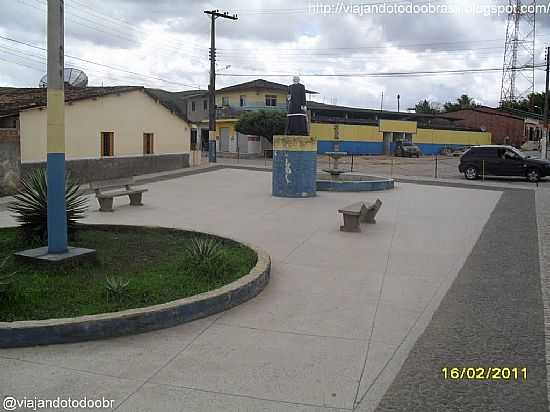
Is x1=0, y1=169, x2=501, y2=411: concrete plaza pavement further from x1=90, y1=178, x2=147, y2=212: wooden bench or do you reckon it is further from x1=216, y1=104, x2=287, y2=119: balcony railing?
x1=216, y1=104, x2=287, y2=119: balcony railing

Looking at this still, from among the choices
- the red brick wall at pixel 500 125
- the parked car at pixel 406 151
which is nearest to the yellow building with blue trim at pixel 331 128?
the parked car at pixel 406 151

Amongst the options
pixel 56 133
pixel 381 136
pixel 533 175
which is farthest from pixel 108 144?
pixel 381 136

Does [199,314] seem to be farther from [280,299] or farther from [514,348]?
[514,348]

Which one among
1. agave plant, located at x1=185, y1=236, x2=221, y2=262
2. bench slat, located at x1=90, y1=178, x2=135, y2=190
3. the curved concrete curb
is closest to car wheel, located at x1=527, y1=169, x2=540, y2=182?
bench slat, located at x1=90, y1=178, x2=135, y2=190

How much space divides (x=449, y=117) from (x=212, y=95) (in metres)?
48.1

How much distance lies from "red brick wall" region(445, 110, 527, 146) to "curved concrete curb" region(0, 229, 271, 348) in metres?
72.4

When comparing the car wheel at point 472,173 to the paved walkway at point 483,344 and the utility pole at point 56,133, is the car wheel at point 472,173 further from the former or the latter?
the utility pole at point 56,133

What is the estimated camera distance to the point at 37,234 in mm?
8680

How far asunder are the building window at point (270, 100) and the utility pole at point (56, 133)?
5295 centimetres

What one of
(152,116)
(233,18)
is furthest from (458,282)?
(233,18)

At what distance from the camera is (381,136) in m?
60.2

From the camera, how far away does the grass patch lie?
5.76m

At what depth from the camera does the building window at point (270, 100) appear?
5978cm
